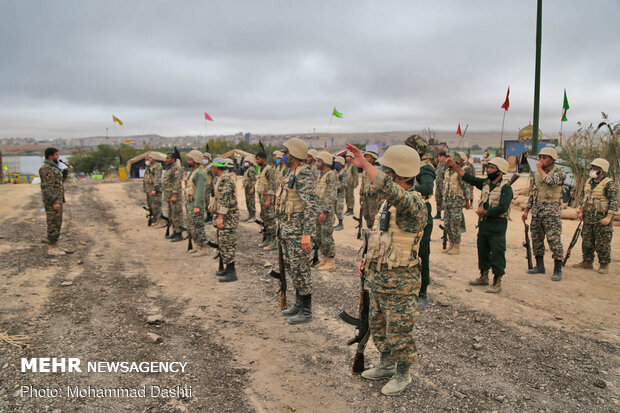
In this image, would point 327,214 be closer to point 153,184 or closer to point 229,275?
point 229,275

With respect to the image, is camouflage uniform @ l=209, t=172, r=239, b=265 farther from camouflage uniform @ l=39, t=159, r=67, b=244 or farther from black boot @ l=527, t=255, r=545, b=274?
black boot @ l=527, t=255, r=545, b=274

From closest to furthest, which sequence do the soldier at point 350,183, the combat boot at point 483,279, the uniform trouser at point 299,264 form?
the uniform trouser at point 299,264
the combat boot at point 483,279
the soldier at point 350,183

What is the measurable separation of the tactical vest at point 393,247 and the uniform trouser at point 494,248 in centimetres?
316

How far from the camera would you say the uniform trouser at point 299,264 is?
15.7 ft

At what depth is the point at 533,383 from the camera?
3447 millimetres

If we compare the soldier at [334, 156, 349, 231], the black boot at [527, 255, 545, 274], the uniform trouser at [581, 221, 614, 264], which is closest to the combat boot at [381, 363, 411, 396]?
the black boot at [527, 255, 545, 274]

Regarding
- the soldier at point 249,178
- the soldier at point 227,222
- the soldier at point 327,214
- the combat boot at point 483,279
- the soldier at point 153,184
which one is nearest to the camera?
the combat boot at point 483,279

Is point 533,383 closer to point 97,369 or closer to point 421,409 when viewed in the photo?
point 421,409

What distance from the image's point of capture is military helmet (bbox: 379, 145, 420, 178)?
3.06 metres

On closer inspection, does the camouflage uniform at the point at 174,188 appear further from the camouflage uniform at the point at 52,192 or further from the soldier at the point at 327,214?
the soldier at the point at 327,214

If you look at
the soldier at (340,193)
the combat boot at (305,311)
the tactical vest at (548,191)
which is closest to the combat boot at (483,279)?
the tactical vest at (548,191)

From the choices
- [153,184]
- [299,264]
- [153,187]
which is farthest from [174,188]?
[299,264]

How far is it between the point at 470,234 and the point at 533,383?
7132 millimetres

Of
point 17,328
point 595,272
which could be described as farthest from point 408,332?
point 595,272
